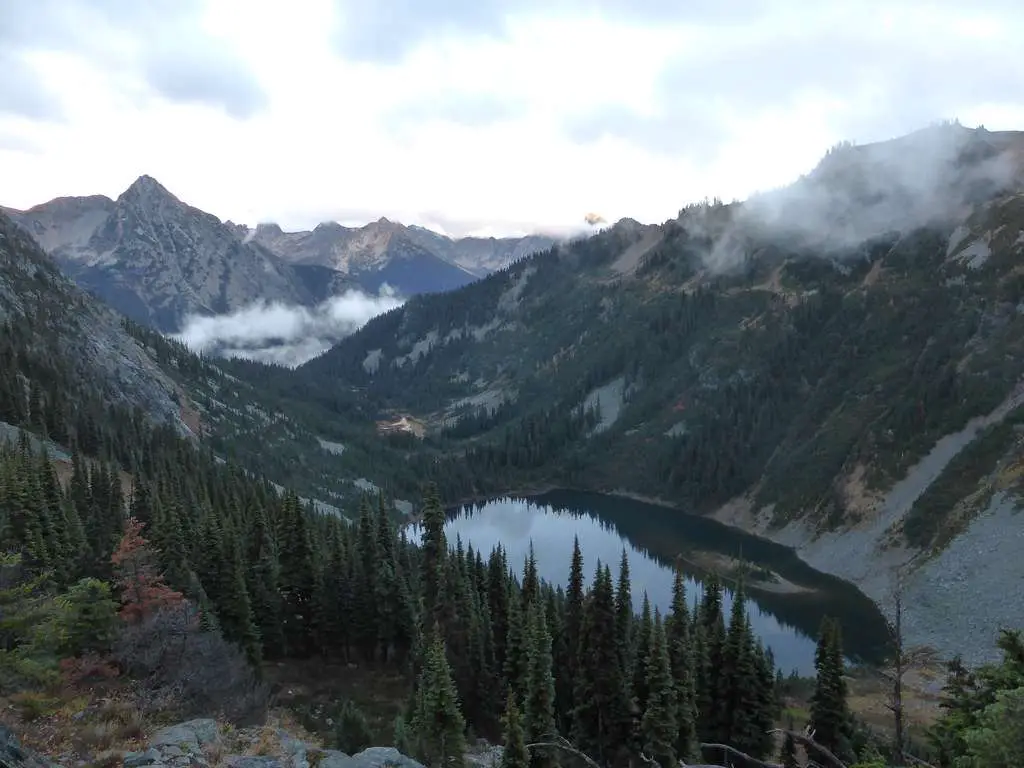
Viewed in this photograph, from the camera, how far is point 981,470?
385 feet

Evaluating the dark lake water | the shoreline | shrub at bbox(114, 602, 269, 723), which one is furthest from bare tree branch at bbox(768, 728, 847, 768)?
the shoreline

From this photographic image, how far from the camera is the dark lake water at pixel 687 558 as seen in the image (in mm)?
106062

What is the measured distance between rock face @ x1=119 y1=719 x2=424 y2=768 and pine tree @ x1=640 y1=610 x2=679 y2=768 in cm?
2152

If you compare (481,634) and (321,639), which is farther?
(321,639)

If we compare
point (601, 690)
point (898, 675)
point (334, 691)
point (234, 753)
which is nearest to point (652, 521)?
point (334, 691)

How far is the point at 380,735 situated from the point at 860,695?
6128 cm

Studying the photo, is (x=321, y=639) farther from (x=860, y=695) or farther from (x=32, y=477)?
(x=860, y=695)

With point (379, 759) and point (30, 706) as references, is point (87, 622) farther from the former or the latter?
point (379, 759)

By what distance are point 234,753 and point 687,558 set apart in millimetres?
137446

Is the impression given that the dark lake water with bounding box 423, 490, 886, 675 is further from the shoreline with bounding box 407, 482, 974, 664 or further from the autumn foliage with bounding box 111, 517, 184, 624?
the autumn foliage with bounding box 111, 517, 184, 624

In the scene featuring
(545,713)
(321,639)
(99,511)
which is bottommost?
(321,639)

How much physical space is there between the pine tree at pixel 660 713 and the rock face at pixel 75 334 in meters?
154

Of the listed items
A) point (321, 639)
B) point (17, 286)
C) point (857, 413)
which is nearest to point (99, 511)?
point (321, 639)

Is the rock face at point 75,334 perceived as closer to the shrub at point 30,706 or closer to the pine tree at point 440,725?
the pine tree at point 440,725
